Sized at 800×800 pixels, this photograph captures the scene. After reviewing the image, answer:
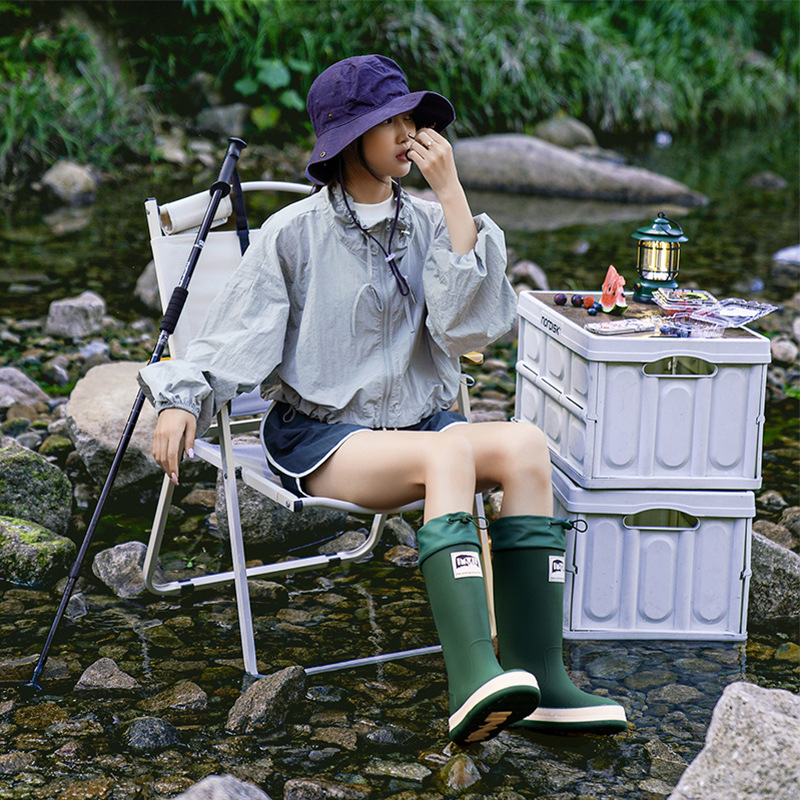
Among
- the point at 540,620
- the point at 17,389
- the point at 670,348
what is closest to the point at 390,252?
the point at 670,348

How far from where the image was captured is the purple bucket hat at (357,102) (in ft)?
8.11

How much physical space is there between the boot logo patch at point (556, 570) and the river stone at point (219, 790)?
78cm

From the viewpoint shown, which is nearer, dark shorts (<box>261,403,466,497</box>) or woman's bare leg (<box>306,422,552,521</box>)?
woman's bare leg (<box>306,422,552,521</box>)

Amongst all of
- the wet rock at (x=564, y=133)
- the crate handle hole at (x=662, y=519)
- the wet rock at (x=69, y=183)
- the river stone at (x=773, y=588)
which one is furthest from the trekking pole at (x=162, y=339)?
the wet rock at (x=564, y=133)

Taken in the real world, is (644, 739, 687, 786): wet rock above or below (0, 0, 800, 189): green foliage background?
below

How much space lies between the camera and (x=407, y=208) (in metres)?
2.69

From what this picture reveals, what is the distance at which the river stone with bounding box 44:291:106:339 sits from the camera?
5.25 meters

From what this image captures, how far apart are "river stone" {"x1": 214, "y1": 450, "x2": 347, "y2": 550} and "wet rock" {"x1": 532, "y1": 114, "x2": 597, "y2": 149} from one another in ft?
29.5

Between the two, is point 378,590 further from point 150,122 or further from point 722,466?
point 150,122

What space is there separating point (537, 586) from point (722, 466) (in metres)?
0.63

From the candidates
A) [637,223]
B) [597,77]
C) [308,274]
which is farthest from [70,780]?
[597,77]

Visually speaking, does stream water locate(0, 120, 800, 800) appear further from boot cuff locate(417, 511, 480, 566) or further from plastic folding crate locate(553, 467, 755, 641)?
boot cuff locate(417, 511, 480, 566)

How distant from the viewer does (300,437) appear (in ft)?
8.51

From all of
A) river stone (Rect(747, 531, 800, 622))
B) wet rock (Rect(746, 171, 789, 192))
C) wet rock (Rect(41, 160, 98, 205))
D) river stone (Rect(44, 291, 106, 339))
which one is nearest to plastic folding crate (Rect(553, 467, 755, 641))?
river stone (Rect(747, 531, 800, 622))
